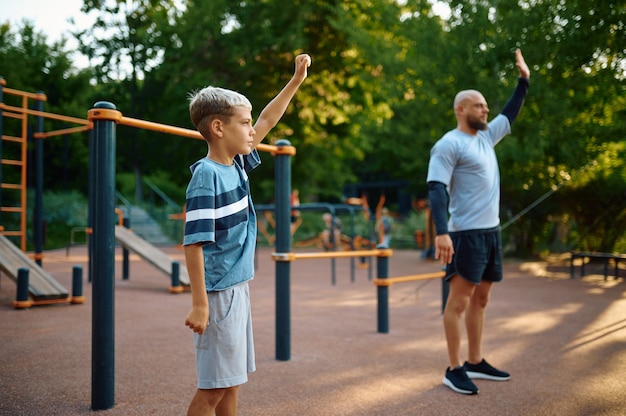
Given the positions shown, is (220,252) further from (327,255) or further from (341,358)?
(327,255)

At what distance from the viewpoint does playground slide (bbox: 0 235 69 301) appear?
6.02m

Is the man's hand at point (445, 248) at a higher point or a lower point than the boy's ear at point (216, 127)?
lower

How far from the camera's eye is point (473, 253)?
10.9 ft

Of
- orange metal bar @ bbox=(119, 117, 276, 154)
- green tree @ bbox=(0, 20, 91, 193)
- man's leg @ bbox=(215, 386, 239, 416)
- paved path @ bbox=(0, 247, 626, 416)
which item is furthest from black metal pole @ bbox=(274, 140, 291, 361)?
green tree @ bbox=(0, 20, 91, 193)

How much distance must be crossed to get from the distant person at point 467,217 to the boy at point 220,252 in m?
1.48

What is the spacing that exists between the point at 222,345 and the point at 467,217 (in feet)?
6.19

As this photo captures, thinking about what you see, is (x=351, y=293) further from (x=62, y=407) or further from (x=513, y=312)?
(x=62, y=407)

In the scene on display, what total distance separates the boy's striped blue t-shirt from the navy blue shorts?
5.26 feet

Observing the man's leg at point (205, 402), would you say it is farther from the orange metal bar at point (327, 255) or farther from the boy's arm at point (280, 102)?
the orange metal bar at point (327, 255)

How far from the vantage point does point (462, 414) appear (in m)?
2.88

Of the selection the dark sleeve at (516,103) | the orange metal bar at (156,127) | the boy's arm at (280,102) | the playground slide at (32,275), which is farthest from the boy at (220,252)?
the playground slide at (32,275)

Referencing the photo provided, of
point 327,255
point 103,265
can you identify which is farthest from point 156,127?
point 327,255

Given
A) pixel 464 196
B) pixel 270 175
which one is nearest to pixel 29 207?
pixel 270 175

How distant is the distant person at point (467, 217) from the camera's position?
3.31 meters
